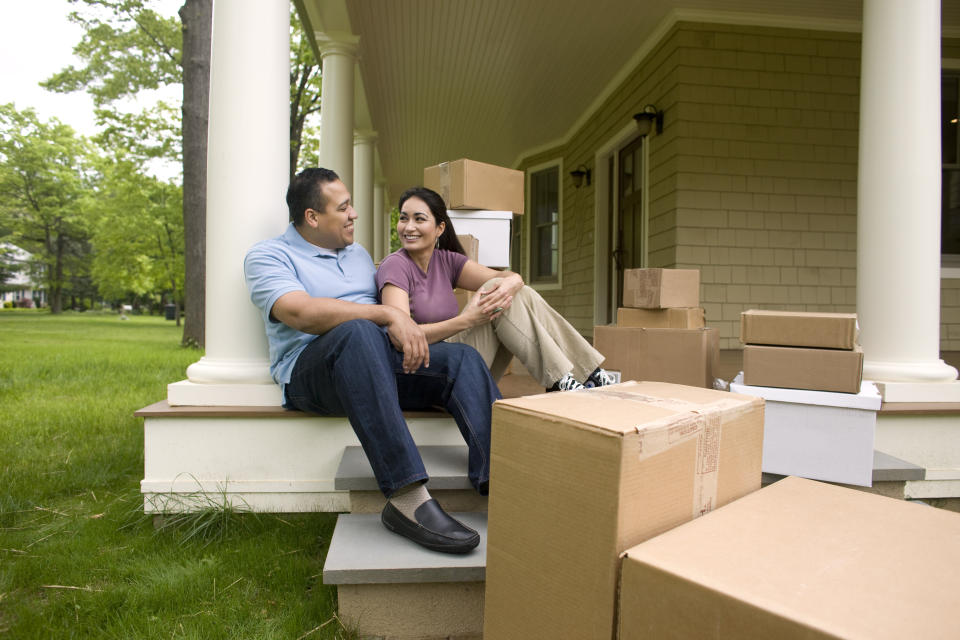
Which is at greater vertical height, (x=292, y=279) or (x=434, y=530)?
(x=292, y=279)

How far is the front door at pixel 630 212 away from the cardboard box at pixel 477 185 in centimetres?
242

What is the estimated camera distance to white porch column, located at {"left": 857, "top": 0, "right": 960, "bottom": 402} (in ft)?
7.75

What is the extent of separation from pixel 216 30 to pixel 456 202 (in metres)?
1.37

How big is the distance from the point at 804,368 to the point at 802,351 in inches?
2.3

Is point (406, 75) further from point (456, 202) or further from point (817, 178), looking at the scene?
point (817, 178)

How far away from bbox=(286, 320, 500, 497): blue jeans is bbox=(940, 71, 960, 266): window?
197 inches

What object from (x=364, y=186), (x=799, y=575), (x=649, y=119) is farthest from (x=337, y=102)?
(x=799, y=575)

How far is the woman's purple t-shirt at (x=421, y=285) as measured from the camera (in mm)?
2205

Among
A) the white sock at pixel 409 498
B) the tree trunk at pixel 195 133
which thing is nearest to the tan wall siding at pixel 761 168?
the white sock at pixel 409 498

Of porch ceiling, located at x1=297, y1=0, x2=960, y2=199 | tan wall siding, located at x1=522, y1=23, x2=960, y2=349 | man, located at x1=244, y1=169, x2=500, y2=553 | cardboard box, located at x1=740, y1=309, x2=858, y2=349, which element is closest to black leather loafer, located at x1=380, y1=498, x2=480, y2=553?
man, located at x1=244, y1=169, x2=500, y2=553

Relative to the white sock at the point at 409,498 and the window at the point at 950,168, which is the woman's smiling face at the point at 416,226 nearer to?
the white sock at the point at 409,498

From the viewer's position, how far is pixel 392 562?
1426 mm

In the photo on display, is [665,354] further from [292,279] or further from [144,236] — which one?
[144,236]

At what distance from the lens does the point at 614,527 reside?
0.85 meters
